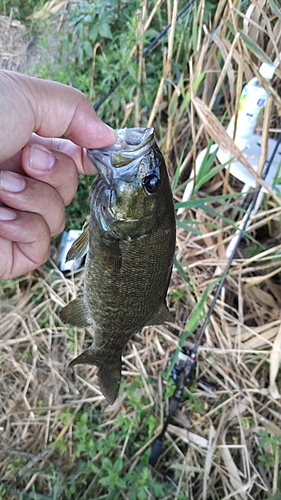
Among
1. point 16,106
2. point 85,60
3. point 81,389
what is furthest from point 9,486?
point 85,60

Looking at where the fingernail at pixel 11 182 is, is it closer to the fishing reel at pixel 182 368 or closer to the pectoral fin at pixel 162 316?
the pectoral fin at pixel 162 316

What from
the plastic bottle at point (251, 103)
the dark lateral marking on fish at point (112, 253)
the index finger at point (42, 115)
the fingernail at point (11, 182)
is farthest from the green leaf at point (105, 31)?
the dark lateral marking on fish at point (112, 253)

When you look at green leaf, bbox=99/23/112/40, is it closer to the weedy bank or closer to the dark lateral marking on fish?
the weedy bank

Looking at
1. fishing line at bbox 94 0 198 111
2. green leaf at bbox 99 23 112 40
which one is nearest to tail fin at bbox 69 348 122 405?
fishing line at bbox 94 0 198 111

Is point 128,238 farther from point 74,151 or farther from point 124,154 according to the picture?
point 74,151

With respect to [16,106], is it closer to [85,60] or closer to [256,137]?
[256,137]

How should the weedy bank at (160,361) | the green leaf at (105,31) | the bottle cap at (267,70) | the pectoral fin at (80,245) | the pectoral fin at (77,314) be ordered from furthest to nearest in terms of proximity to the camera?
the green leaf at (105,31) → the weedy bank at (160,361) → the bottle cap at (267,70) → the pectoral fin at (77,314) → the pectoral fin at (80,245)
